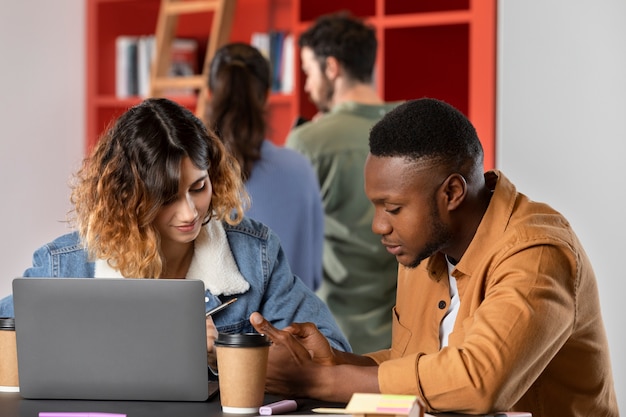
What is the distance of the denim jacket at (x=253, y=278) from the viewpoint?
2131 mm

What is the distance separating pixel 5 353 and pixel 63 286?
0.78ft

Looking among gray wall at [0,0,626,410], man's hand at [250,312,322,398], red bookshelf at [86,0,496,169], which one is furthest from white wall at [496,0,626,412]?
man's hand at [250,312,322,398]

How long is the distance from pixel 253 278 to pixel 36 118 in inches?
110

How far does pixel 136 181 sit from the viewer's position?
2.10 meters

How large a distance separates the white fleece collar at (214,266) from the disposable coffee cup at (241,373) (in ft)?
1.67

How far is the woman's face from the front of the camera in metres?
2.11

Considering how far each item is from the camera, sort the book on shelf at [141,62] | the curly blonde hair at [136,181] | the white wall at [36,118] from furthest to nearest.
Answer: the book on shelf at [141,62]
the white wall at [36,118]
the curly blonde hair at [136,181]

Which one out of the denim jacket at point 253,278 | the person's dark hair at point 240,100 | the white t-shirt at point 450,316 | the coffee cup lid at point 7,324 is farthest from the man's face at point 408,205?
the person's dark hair at point 240,100

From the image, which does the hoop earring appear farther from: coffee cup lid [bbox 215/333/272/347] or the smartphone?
coffee cup lid [bbox 215/333/272/347]

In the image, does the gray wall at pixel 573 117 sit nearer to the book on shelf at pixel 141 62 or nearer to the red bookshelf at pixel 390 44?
the red bookshelf at pixel 390 44

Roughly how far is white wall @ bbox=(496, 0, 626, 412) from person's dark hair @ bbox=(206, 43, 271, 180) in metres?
0.95

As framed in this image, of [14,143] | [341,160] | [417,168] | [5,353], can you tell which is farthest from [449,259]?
[14,143]

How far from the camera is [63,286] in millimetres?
1679

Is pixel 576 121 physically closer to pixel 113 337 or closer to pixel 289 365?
pixel 289 365
